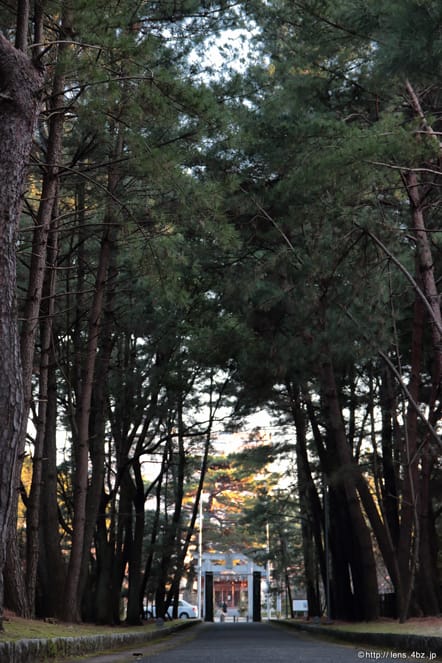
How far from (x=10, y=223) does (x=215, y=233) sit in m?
4.66

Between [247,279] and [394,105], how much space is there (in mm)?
3726

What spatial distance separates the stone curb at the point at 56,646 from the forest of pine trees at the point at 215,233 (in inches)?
22.8

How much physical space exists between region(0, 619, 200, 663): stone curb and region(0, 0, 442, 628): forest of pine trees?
58 cm

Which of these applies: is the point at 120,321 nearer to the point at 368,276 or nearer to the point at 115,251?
the point at 115,251

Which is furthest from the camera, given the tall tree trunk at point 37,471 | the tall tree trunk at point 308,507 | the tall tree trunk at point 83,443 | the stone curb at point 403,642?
the tall tree trunk at point 308,507

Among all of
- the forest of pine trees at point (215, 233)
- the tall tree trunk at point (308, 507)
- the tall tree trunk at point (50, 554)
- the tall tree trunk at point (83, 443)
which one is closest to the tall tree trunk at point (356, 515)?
the forest of pine trees at point (215, 233)

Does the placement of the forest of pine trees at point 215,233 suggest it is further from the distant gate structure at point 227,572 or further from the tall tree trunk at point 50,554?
the distant gate structure at point 227,572

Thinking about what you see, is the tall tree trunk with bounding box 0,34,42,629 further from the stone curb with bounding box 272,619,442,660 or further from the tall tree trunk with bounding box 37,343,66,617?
the tall tree trunk with bounding box 37,343,66,617

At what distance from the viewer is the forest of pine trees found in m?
8.80

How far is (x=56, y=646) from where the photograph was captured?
6.77m

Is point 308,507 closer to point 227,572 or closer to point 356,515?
point 356,515

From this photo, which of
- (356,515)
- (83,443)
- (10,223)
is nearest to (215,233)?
(83,443)

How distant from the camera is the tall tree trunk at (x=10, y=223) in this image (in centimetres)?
582

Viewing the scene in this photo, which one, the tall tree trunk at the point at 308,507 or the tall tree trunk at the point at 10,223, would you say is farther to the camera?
the tall tree trunk at the point at 308,507
